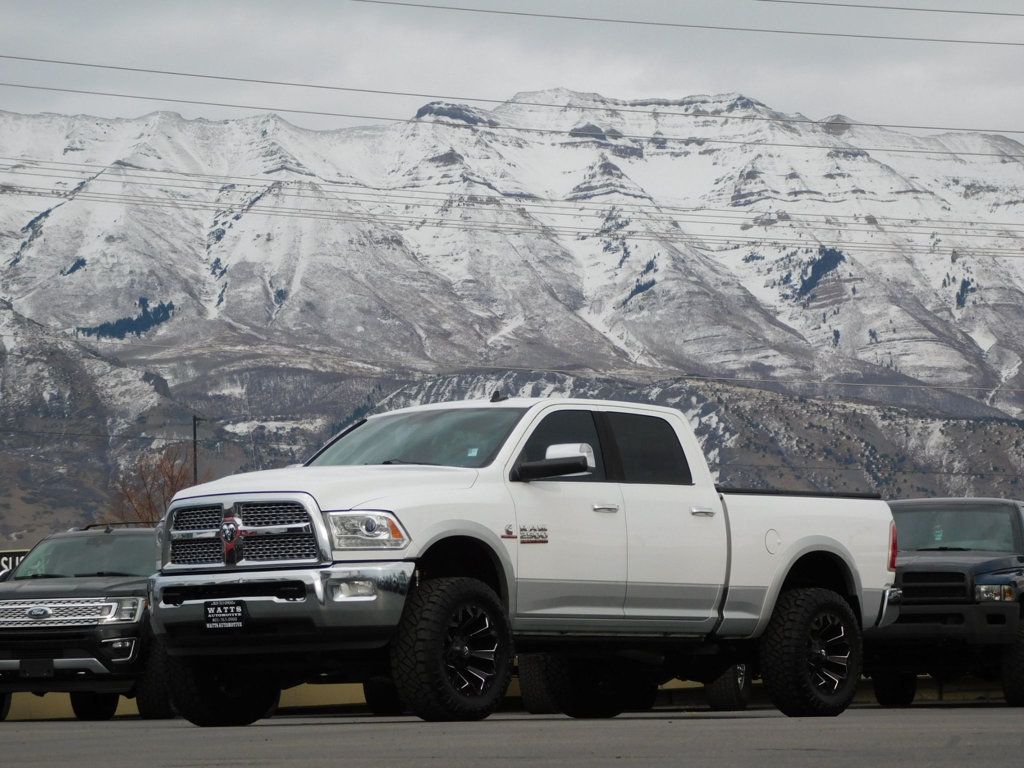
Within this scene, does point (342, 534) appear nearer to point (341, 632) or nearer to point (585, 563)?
point (341, 632)

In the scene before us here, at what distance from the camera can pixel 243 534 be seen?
11.4 m

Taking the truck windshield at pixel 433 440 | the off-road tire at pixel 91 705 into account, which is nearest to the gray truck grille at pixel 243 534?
the truck windshield at pixel 433 440

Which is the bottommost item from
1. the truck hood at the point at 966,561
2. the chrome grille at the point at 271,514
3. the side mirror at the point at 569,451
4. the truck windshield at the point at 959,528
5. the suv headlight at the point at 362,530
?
the truck hood at the point at 966,561

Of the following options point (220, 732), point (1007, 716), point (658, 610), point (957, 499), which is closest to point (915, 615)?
point (957, 499)

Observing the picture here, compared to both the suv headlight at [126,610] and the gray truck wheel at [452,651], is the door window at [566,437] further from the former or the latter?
the suv headlight at [126,610]

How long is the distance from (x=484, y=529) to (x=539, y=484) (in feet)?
2.19

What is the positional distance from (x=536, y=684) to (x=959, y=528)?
18.0ft

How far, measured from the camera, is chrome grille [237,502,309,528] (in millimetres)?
11211

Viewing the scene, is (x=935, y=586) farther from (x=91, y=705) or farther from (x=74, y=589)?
(x=91, y=705)

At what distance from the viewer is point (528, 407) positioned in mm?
12547

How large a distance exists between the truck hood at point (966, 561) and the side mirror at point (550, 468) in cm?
645

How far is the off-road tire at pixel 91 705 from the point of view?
59.4 feet

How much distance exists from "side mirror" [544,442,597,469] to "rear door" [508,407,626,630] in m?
0.14

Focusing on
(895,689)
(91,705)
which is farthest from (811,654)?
(91,705)
